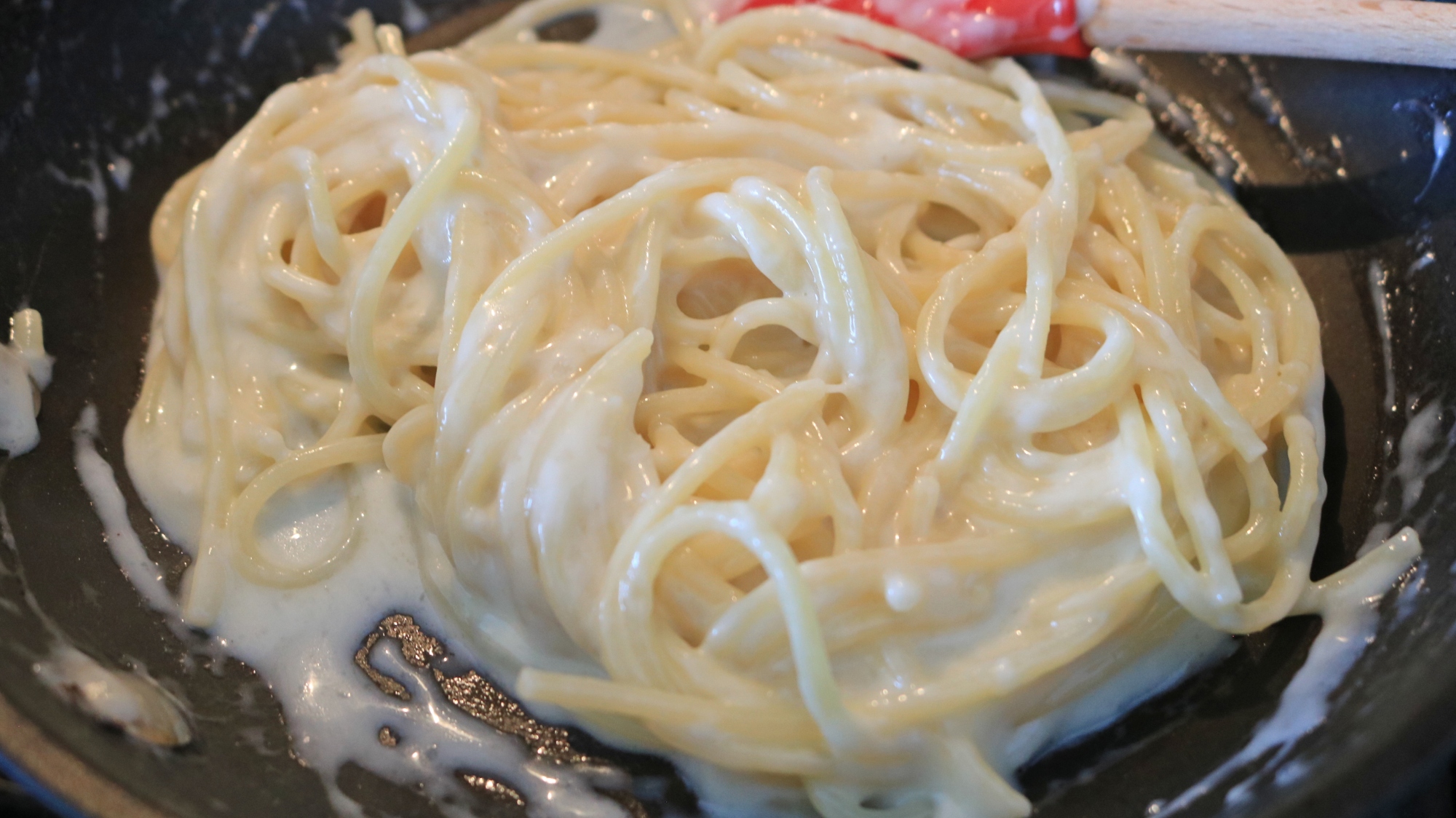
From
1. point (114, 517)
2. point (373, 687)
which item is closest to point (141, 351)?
point (114, 517)

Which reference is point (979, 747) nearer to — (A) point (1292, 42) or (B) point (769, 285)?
(B) point (769, 285)

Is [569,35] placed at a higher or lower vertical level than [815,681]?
higher

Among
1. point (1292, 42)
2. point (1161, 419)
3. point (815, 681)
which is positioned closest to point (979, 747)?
point (815, 681)

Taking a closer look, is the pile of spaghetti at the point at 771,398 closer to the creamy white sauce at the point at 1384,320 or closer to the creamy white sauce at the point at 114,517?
the creamy white sauce at the point at 114,517

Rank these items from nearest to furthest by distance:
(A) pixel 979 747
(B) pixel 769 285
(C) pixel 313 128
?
(A) pixel 979 747 → (B) pixel 769 285 → (C) pixel 313 128

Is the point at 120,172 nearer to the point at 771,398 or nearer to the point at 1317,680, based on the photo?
the point at 771,398

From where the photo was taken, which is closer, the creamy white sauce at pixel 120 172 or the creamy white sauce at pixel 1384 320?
the creamy white sauce at pixel 1384 320

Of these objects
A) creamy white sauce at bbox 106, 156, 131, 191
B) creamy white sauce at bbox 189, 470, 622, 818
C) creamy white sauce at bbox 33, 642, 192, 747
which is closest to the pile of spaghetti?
creamy white sauce at bbox 189, 470, 622, 818

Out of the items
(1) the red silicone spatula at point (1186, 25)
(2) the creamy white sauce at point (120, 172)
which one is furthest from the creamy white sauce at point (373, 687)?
(1) the red silicone spatula at point (1186, 25)
